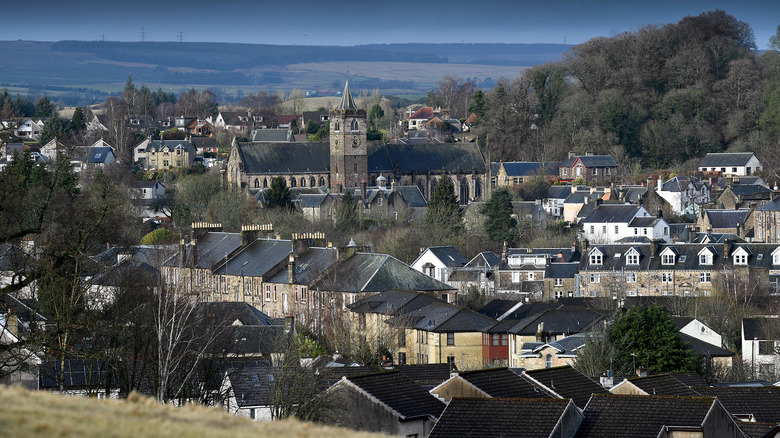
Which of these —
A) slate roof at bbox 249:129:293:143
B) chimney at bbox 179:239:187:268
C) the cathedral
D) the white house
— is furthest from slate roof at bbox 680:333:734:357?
slate roof at bbox 249:129:293:143

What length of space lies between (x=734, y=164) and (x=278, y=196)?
3617 centimetres

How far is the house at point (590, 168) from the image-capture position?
110m

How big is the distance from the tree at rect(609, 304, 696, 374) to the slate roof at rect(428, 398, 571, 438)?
1660 cm

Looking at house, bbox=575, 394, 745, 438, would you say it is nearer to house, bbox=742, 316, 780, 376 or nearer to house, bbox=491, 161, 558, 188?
house, bbox=742, 316, 780, 376

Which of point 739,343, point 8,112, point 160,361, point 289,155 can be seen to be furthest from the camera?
point 289,155

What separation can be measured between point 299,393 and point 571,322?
22260mm

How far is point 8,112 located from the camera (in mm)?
22266

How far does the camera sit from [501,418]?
2258 cm

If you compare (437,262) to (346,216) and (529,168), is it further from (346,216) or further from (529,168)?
(529,168)

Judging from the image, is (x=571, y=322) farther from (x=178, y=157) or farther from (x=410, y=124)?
(x=410, y=124)

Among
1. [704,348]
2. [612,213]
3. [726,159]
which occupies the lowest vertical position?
[704,348]

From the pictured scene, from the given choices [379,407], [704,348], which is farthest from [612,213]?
[379,407]

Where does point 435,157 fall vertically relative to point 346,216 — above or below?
above

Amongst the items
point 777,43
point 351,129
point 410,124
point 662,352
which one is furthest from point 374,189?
point 662,352
